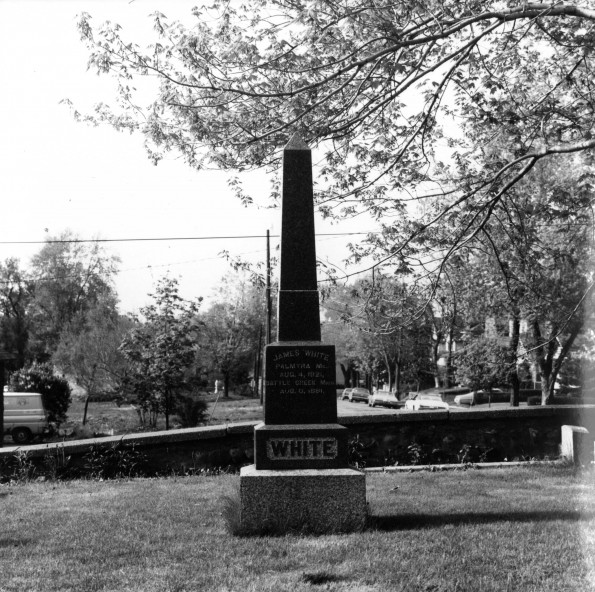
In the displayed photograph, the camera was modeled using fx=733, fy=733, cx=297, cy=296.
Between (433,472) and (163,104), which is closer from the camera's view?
(163,104)

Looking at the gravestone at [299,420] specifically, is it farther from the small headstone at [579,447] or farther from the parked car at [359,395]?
the parked car at [359,395]

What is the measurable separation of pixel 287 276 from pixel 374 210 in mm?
3900

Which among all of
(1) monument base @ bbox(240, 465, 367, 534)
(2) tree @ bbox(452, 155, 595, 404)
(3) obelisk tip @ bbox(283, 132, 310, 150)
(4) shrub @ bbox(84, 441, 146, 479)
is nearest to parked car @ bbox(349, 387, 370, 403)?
(2) tree @ bbox(452, 155, 595, 404)

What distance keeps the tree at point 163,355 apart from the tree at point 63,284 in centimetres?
3319

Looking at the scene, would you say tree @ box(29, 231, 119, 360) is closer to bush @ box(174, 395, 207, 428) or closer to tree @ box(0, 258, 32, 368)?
tree @ box(0, 258, 32, 368)

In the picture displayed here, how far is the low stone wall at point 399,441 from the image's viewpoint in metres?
10.9

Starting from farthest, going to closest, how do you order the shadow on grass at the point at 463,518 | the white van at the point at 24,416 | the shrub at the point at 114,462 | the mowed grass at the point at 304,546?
the white van at the point at 24,416 < the shrub at the point at 114,462 < the shadow on grass at the point at 463,518 < the mowed grass at the point at 304,546

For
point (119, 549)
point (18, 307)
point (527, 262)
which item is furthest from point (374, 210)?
point (18, 307)

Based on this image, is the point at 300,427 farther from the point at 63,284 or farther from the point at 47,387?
the point at 63,284

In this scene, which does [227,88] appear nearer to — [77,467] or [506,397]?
[77,467]

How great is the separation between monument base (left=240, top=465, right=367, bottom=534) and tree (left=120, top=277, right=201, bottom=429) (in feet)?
45.2

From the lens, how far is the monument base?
21.4ft

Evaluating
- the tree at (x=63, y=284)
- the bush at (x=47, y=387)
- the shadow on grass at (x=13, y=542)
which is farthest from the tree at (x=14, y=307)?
the shadow on grass at (x=13, y=542)

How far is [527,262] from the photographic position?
11.3m
